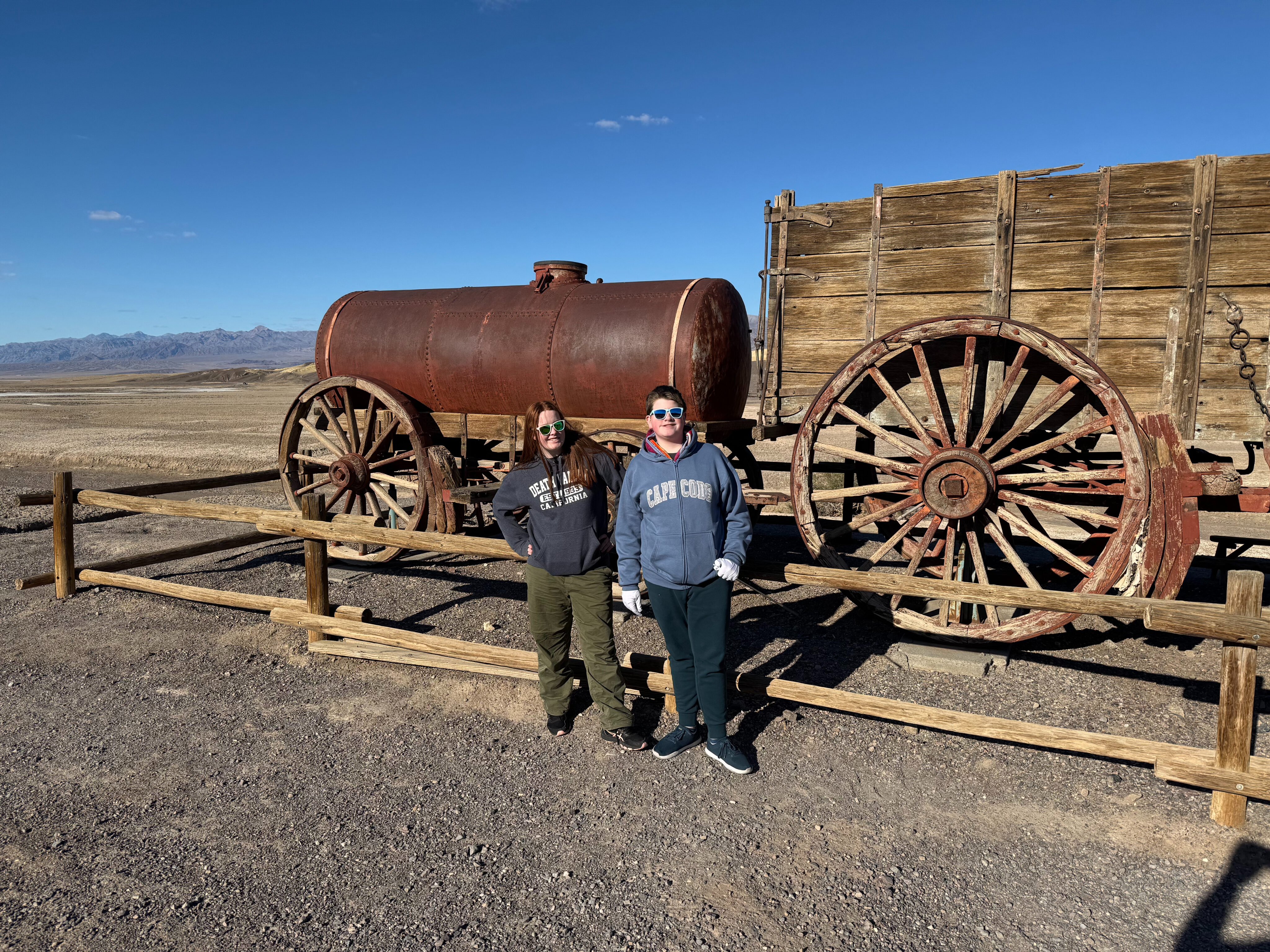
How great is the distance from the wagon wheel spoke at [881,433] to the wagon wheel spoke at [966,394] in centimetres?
24

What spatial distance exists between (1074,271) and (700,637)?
349cm

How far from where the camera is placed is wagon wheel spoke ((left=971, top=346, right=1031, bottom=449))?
4.91 m

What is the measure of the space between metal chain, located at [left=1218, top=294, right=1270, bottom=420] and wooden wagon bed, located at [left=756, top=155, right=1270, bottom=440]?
0.03m

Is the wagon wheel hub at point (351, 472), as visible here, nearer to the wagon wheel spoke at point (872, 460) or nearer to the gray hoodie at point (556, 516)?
the gray hoodie at point (556, 516)

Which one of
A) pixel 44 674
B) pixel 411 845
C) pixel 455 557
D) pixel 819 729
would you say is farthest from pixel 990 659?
pixel 44 674

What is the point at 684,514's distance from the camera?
3740mm

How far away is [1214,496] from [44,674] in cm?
747

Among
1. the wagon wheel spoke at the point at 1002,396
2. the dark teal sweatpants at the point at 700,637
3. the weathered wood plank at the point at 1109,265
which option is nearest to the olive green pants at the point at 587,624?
the dark teal sweatpants at the point at 700,637

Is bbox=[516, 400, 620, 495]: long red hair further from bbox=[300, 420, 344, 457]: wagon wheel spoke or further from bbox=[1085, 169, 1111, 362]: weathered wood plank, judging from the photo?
bbox=[300, 420, 344, 457]: wagon wheel spoke

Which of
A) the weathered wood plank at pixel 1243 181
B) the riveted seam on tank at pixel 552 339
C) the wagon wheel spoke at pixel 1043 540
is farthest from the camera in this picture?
the riveted seam on tank at pixel 552 339

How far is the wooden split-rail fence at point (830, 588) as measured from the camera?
3.37 meters

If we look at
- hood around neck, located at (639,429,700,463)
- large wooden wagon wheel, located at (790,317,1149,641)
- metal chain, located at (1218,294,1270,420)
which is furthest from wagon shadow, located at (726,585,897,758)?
metal chain, located at (1218,294,1270,420)

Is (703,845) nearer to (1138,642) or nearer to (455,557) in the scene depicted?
(1138,642)

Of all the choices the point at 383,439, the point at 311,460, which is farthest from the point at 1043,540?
the point at 311,460
